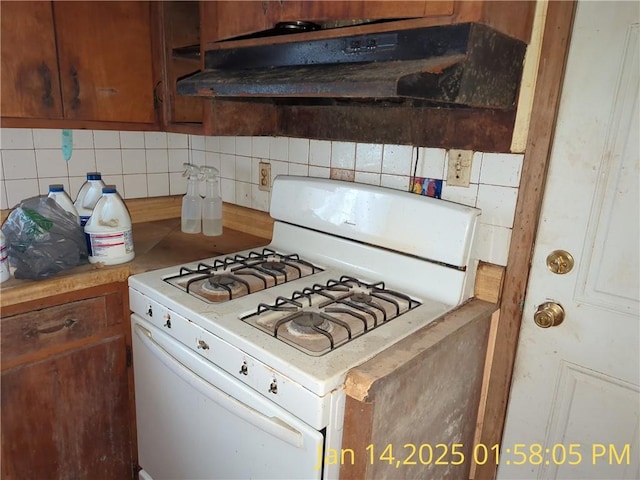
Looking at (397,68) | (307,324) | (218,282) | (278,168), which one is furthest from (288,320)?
(278,168)

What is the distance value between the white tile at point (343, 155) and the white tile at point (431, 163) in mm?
243

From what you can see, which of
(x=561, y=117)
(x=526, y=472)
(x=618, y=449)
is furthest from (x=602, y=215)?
(x=526, y=472)

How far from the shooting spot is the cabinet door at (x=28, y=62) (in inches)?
49.6

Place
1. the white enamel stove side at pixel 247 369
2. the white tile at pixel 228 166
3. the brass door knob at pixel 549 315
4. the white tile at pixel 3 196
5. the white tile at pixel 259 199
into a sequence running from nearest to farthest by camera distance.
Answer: the white enamel stove side at pixel 247 369 < the brass door knob at pixel 549 315 < the white tile at pixel 3 196 < the white tile at pixel 259 199 < the white tile at pixel 228 166

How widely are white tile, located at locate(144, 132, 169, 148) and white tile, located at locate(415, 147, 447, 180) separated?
1.20m

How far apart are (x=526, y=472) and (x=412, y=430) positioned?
1.66ft

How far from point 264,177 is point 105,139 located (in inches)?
26.4

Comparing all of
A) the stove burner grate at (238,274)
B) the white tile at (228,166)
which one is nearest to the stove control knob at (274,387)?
the stove burner grate at (238,274)

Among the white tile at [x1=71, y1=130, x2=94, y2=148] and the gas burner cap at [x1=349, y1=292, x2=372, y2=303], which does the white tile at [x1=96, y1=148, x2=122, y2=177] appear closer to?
the white tile at [x1=71, y1=130, x2=94, y2=148]

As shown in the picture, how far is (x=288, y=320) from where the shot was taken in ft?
3.29

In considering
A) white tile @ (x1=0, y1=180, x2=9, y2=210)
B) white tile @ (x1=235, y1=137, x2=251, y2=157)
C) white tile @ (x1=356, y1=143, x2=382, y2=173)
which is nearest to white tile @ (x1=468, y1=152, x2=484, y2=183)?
white tile @ (x1=356, y1=143, x2=382, y2=173)

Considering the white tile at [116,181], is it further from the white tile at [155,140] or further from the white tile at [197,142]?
the white tile at [197,142]

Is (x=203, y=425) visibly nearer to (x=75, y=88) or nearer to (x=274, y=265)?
(x=274, y=265)

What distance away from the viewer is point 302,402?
2.74ft
